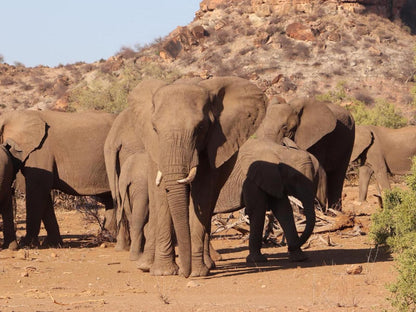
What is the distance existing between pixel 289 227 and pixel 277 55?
43.3 metres

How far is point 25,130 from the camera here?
14.2 metres

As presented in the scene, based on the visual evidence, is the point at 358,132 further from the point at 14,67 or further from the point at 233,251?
the point at 14,67

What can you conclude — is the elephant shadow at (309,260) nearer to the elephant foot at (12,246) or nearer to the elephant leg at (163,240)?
the elephant leg at (163,240)

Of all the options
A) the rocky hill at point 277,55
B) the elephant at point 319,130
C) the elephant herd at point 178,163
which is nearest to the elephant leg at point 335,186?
the elephant at point 319,130

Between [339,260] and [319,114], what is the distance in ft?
17.9

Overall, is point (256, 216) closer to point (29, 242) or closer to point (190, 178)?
point (190, 178)

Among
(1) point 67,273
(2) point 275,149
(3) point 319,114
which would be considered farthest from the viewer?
(3) point 319,114

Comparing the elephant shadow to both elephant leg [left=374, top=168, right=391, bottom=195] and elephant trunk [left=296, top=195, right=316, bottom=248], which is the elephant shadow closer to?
elephant trunk [left=296, top=195, right=316, bottom=248]

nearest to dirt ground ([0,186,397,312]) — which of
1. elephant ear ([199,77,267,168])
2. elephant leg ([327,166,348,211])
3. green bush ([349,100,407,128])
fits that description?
elephant ear ([199,77,267,168])

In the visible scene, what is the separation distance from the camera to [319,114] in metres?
16.0

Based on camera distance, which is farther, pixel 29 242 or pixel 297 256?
pixel 29 242

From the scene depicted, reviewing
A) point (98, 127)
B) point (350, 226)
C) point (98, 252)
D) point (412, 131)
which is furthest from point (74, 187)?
point (412, 131)

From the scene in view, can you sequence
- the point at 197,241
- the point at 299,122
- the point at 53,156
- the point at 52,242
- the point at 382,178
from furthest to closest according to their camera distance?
the point at 382,178, the point at 299,122, the point at 53,156, the point at 52,242, the point at 197,241

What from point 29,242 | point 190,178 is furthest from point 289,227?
point 29,242
